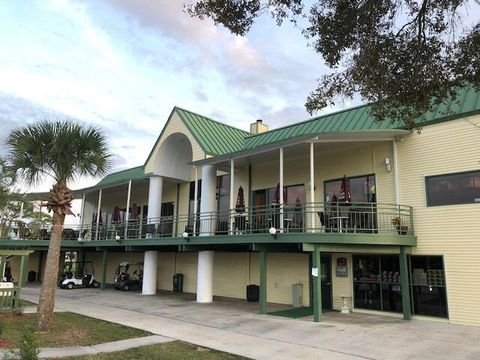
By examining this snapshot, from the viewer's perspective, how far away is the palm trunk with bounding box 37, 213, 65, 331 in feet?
37.7

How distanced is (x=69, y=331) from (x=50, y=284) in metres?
1.46

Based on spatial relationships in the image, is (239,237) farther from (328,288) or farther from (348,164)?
(348,164)

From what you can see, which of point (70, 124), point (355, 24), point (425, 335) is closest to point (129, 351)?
point (70, 124)

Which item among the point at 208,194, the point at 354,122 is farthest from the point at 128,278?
the point at 354,122

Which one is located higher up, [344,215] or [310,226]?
[344,215]

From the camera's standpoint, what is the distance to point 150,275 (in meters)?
22.6

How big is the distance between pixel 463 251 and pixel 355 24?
864cm

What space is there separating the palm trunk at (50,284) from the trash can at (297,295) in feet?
31.2

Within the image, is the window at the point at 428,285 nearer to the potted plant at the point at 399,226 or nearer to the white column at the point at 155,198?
the potted plant at the point at 399,226

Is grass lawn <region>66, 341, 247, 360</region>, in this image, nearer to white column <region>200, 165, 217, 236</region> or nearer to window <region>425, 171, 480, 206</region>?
window <region>425, 171, 480, 206</region>

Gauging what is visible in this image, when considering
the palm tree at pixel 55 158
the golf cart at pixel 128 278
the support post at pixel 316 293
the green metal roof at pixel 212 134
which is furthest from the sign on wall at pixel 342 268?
the golf cart at pixel 128 278

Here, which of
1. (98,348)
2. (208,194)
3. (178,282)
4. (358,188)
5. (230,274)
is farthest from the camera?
(178,282)

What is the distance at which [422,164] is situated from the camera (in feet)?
49.4

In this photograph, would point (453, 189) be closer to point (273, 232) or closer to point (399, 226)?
point (399, 226)
